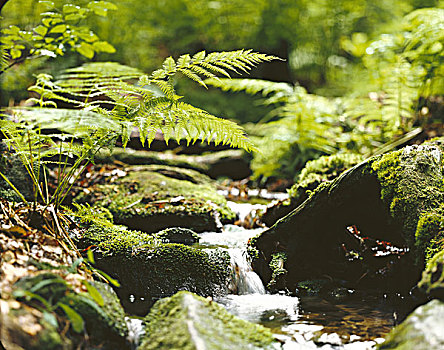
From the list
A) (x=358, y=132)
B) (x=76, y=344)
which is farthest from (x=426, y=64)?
(x=76, y=344)

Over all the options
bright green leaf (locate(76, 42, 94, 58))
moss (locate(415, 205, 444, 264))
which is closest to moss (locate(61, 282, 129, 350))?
moss (locate(415, 205, 444, 264))

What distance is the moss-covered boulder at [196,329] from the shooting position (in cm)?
170

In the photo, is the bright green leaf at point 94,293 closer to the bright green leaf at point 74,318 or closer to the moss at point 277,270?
the bright green leaf at point 74,318

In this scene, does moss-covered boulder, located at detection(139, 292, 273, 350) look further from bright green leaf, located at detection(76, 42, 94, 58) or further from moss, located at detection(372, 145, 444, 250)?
bright green leaf, located at detection(76, 42, 94, 58)

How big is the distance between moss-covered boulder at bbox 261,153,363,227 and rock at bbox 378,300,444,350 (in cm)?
192

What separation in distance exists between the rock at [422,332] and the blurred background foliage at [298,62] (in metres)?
3.57

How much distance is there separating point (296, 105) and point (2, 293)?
458 centimetres

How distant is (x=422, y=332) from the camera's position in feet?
5.18

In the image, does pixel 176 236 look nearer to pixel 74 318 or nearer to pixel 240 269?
pixel 240 269

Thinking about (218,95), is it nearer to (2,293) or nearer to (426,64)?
(426,64)

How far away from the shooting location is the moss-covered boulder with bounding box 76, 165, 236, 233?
12.7 ft

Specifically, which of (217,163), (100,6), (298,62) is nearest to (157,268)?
(100,6)

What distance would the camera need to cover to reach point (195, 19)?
8.89 meters

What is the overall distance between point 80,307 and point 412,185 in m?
2.04
